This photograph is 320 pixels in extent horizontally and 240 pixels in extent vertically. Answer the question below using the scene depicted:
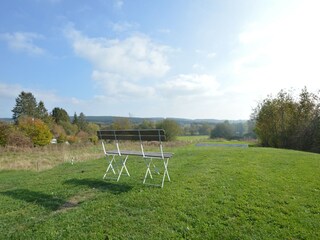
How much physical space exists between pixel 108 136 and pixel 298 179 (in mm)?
6412

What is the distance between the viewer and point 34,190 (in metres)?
7.68

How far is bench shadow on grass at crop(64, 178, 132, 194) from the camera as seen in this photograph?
695 centimetres

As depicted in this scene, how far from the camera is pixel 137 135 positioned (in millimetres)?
7332

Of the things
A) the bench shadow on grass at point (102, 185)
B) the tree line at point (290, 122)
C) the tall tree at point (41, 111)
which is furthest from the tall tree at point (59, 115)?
the bench shadow on grass at point (102, 185)

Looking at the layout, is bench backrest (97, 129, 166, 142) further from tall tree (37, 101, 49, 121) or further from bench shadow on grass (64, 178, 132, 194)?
tall tree (37, 101, 49, 121)

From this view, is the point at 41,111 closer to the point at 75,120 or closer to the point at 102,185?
the point at 75,120

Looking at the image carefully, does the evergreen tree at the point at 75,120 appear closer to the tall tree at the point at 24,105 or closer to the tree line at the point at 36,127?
the tree line at the point at 36,127

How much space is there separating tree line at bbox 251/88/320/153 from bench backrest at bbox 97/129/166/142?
2299 centimetres

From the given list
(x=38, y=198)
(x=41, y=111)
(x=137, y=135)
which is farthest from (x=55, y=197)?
(x=41, y=111)

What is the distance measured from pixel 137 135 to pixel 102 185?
1.93 meters

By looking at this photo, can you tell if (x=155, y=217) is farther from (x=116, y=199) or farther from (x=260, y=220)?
(x=260, y=220)

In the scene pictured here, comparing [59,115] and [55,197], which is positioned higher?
[59,115]

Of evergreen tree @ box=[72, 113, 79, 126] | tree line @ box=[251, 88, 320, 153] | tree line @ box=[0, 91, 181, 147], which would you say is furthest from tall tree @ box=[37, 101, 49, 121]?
tree line @ box=[251, 88, 320, 153]

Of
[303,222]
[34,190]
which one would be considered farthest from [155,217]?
[34,190]
